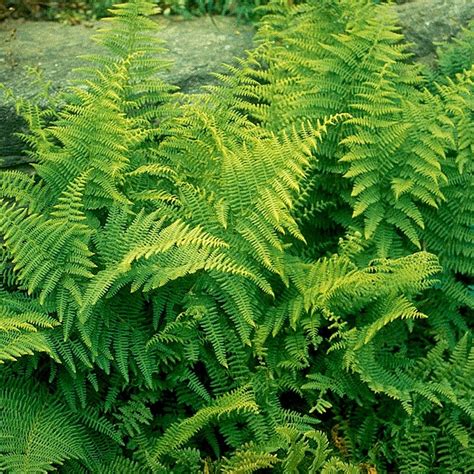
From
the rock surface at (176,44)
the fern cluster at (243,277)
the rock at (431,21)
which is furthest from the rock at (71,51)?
the rock at (431,21)

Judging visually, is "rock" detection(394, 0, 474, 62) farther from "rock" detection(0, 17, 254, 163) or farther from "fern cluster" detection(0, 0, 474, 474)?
"rock" detection(0, 17, 254, 163)

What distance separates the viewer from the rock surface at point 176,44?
464cm

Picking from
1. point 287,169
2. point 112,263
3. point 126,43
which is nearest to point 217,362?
point 112,263

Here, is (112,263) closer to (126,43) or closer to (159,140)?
(159,140)

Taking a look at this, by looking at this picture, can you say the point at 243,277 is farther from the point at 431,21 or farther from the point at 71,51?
the point at 431,21

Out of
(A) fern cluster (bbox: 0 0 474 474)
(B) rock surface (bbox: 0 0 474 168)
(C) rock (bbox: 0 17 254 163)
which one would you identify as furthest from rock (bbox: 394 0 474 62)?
(C) rock (bbox: 0 17 254 163)

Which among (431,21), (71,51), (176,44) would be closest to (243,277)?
(176,44)

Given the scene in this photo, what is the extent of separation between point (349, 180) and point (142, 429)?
6.39 ft

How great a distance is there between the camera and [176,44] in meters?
5.12

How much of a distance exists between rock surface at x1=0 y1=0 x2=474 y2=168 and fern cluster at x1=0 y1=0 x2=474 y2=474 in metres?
0.37

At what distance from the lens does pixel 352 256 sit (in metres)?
3.95

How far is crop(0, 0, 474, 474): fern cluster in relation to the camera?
3.54 m

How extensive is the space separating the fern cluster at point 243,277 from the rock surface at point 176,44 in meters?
0.37

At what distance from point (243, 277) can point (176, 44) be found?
2247mm
